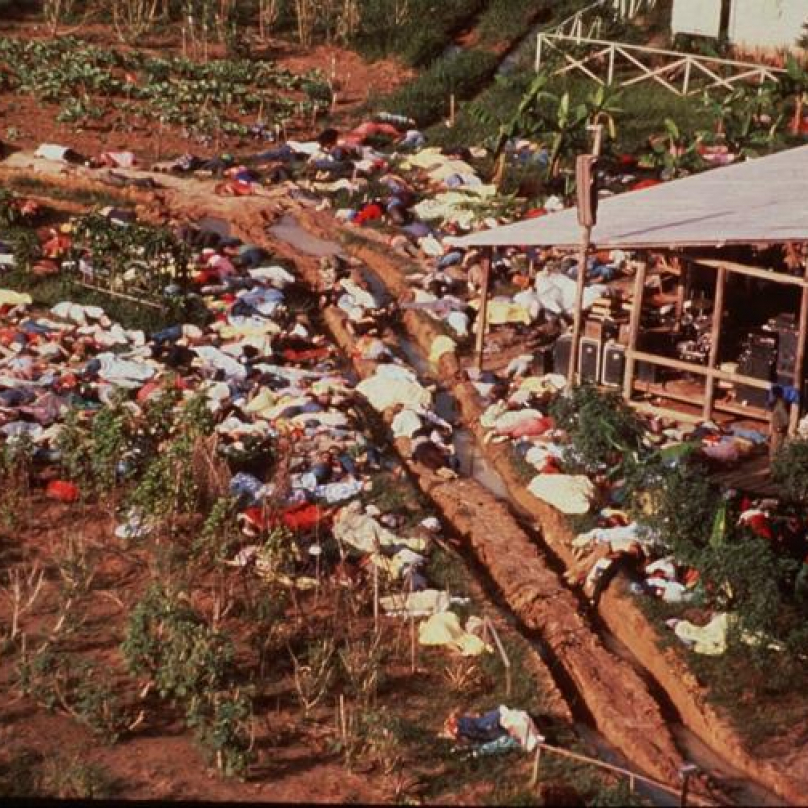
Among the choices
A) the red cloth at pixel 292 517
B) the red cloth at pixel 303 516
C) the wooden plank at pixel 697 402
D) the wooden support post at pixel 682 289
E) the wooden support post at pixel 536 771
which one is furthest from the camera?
the wooden support post at pixel 682 289

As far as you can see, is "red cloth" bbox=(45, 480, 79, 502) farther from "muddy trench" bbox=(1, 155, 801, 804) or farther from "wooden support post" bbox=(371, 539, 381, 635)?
"muddy trench" bbox=(1, 155, 801, 804)

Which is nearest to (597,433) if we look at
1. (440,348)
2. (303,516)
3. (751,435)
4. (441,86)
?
(751,435)

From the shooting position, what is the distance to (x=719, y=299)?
15.0 meters

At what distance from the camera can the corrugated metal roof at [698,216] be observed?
48.8 ft

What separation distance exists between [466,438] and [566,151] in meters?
7.07

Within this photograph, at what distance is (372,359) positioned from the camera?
1725 cm

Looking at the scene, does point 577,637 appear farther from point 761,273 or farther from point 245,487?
point 761,273

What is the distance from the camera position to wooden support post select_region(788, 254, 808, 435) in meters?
14.6

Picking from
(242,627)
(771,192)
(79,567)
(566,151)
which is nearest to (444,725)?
(242,627)

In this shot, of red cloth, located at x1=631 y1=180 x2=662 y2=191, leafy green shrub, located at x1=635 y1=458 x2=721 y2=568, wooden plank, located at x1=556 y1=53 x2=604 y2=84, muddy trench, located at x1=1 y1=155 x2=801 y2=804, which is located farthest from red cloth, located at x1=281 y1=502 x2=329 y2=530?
wooden plank, located at x1=556 y1=53 x2=604 y2=84

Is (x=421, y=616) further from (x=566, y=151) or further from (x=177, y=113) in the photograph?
(x=177, y=113)

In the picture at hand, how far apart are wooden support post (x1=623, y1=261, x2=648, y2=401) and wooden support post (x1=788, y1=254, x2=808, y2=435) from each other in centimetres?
129

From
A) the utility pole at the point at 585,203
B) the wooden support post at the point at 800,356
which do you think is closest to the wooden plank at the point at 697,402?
the wooden support post at the point at 800,356

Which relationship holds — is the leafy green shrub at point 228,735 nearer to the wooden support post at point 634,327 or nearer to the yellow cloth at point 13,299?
the wooden support post at point 634,327
